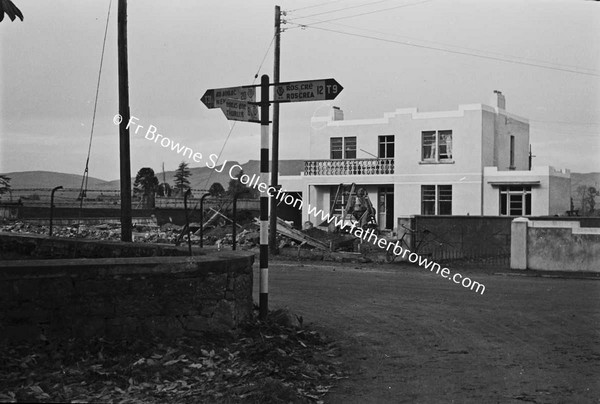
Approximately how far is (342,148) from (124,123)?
84.2 ft

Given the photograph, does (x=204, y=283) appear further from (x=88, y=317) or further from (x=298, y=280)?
(x=298, y=280)

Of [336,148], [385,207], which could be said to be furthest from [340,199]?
[336,148]

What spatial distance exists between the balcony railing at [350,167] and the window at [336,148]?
671 mm

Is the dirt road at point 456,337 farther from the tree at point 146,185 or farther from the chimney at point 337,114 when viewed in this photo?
the tree at point 146,185

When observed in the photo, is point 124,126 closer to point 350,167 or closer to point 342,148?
point 350,167

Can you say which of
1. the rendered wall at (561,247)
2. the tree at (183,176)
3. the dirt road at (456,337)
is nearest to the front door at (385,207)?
the tree at (183,176)

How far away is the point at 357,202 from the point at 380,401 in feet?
→ 93.5

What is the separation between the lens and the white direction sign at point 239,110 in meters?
8.91

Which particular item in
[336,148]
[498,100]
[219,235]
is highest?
[498,100]

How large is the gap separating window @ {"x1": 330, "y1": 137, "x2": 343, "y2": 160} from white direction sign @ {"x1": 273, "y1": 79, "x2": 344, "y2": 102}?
3117 cm

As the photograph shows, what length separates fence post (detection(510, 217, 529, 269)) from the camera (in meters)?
20.0

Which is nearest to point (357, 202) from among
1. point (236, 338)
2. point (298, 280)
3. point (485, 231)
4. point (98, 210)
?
point (485, 231)

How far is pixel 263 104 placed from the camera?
9.00 meters

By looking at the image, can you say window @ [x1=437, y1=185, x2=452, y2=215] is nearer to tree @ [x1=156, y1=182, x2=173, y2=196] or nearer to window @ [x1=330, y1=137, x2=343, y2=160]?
window @ [x1=330, y1=137, x2=343, y2=160]
